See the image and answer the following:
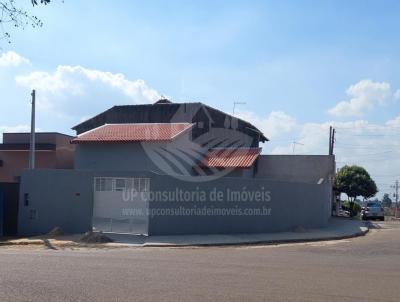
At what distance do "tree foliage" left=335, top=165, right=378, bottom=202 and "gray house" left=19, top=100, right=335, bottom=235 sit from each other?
23188 millimetres

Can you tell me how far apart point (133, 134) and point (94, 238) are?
12087mm

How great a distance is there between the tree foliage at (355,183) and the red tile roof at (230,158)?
22.5 m

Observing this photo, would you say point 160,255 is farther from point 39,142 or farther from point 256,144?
point 256,144

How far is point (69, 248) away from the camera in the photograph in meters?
18.7

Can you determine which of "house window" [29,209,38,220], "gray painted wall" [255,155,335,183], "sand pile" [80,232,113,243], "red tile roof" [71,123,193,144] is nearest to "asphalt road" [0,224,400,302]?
"sand pile" [80,232,113,243]

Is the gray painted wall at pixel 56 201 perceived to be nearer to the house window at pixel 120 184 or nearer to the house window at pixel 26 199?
the house window at pixel 26 199

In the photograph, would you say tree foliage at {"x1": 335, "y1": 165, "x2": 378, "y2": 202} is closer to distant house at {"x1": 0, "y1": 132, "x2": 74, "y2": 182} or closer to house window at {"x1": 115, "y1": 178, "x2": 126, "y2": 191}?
distant house at {"x1": 0, "y1": 132, "x2": 74, "y2": 182}

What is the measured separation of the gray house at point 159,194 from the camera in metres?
21.8

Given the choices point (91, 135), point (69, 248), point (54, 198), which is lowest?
point (69, 248)

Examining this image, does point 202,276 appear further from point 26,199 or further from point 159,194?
point 26,199

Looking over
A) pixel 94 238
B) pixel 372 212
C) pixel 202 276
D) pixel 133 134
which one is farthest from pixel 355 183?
pixel 202 276

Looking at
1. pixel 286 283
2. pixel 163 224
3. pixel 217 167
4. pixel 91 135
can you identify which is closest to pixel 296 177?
pixel 217 167

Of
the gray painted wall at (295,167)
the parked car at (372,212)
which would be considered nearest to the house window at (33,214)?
the gray painted wall at (295,167)

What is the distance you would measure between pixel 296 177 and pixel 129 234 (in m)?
16.5
